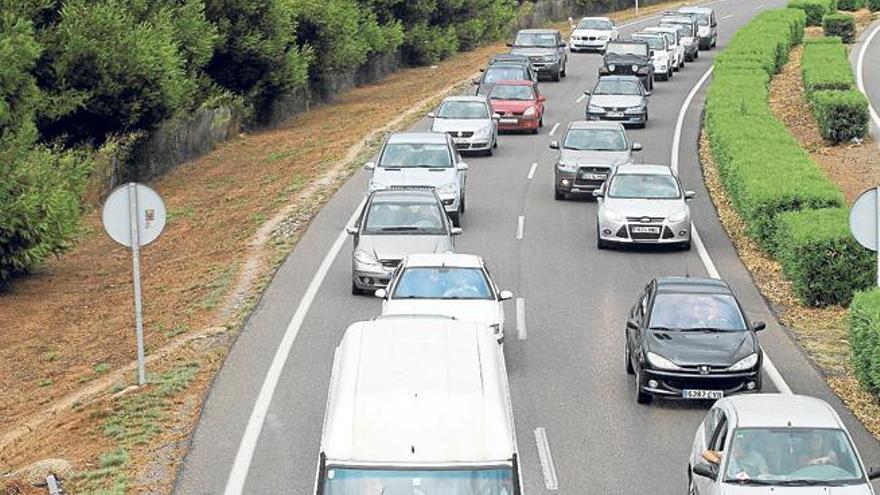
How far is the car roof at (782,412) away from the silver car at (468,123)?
27278 millimetres

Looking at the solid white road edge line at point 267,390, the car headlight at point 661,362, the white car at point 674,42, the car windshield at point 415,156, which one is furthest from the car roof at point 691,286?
the white car at point 674,42

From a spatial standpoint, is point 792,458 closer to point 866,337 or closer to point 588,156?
point 866,337

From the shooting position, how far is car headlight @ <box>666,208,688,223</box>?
1231 inches

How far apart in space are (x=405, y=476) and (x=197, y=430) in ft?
23.1

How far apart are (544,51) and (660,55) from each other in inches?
184

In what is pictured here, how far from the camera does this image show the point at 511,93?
49.4 meters

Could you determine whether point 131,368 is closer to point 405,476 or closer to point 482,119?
point 405,476

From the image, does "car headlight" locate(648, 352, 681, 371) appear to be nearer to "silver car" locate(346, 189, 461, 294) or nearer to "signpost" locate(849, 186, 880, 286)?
"signpost" locate(849, 186, 880, 286)

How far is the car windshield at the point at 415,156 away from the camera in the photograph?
3466 centimetres

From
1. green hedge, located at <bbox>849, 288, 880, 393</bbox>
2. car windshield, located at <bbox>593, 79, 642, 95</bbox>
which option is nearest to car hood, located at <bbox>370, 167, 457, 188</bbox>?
green hedge, located at <bbox>849, 288, 880, 393</bbox>

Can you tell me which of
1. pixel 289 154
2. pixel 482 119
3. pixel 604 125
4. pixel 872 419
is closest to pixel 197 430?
pixel 872 419

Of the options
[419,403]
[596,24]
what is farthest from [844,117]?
[419,403]

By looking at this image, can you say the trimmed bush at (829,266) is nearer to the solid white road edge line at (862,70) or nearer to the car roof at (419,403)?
the car roof at (419,403)

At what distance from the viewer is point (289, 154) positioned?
48219mm
